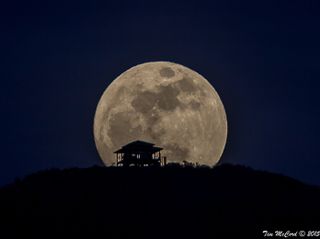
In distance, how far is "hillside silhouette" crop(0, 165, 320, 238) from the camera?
60.0 m

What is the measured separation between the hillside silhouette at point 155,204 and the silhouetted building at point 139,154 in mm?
4546

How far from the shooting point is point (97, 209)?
63.9 m

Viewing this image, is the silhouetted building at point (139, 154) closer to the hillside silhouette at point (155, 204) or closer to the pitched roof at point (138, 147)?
the pitched roof at point (138, 147)

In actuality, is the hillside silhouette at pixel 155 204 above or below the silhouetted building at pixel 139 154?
below

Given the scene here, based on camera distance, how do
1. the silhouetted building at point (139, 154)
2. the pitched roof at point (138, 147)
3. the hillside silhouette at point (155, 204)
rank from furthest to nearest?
the silhouetted building at point (139, 154), the pitched roof at point (138, 147), the hillside silhouette at point (155, 204)

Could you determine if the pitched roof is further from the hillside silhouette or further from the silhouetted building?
the hillside silhouette

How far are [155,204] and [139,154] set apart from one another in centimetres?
1767

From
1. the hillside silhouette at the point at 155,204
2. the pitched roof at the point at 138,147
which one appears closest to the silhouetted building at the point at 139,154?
the pitched roof at the point at 138,147

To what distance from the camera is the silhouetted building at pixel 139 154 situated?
267 ft

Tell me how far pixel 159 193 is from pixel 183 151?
62.1ft

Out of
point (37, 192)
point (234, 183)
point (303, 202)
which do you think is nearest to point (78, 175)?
point (37, 192)

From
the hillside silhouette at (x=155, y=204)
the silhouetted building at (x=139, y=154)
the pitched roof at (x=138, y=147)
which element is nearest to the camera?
the hillside silhouette at (x=155, y=204)

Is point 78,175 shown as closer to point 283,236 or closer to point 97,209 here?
point 97,209

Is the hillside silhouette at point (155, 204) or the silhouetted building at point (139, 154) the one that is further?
the silhouetted building at point (139, 154)
